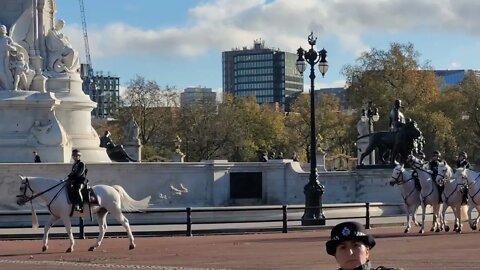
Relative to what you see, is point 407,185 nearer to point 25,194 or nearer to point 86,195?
point 86,195

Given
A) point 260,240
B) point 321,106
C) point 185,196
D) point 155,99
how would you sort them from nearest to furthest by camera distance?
point 260,240 → point 185,196 → point 155,99 → point 321,106

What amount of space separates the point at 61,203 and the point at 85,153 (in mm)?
18008

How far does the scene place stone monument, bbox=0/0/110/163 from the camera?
3781 cm

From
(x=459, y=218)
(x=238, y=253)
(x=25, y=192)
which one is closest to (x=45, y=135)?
(x=25, y=192)

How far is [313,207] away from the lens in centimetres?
2927

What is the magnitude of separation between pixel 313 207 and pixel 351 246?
950 inches

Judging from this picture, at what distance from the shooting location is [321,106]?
11056 cm

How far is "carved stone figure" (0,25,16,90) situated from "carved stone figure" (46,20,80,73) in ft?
6.79

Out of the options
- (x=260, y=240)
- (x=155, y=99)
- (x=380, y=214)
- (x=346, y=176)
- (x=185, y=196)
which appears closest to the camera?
(x=260, y=240)

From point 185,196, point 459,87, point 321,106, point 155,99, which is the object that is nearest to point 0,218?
point 185,196

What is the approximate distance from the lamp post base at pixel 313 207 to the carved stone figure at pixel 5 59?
1360 cm

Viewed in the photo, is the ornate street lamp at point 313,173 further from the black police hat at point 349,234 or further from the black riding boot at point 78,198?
the black police hat at point 349,234

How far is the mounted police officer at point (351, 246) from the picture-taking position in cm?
519

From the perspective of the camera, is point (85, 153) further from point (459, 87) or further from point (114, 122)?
point (459, 87)
